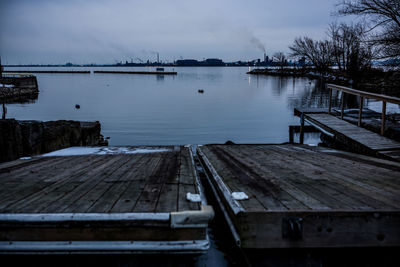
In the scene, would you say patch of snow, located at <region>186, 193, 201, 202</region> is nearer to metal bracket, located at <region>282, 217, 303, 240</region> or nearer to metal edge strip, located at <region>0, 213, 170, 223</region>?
metal edge strip, located at <region>0, 213, 170, 223</region>

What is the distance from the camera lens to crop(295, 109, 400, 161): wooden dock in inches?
307

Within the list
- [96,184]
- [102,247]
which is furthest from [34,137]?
[102,247]

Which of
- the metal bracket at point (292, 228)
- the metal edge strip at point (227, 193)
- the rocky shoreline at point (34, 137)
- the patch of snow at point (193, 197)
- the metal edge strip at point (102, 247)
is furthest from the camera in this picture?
the rocky shoreline at point (34, 137)

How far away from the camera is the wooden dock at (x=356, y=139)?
25.6 ft

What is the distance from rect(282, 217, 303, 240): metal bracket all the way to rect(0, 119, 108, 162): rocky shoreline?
9.20 metres

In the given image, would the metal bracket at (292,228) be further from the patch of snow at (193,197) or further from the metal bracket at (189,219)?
the patch of snow at (193,197)

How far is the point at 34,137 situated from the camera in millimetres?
10781

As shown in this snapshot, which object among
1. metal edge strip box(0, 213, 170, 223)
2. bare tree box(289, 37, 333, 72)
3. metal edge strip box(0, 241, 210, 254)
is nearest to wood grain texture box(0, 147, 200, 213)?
metal edge strip box(0, 213, 170, 223)

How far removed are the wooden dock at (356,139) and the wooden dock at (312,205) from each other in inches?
67.8

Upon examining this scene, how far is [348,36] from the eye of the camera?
40875 millimetres

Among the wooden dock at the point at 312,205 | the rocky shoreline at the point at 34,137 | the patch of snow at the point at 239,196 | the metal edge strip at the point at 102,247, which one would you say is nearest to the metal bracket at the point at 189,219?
the metal edge strip at the point at 102,247

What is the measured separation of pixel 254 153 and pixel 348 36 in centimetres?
3949

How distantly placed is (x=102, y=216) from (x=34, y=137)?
8.76 metres

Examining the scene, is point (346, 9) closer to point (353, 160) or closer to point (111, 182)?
point (353, 160)
